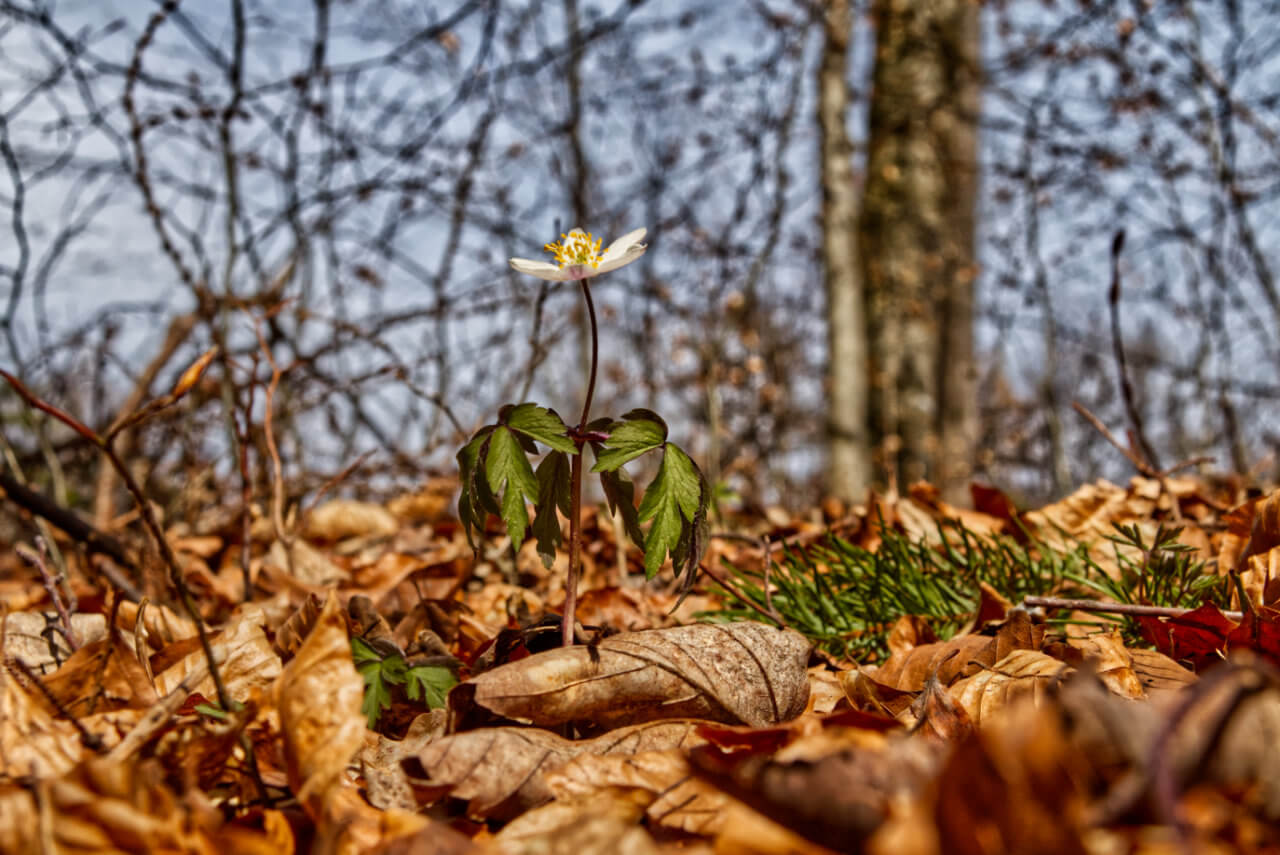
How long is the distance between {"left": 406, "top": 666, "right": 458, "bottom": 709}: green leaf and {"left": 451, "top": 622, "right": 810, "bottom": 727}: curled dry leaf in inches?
4.8

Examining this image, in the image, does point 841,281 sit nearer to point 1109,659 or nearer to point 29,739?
point 1109,659

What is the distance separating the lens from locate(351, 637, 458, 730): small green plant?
3.47 feet

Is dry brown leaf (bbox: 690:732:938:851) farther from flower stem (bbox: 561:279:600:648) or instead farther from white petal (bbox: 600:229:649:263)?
white petal (bbox: 600:229:649:263)

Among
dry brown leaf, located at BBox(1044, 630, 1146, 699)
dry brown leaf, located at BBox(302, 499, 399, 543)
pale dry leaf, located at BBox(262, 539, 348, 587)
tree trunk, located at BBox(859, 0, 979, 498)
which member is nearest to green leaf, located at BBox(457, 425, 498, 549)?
dry brown leaf, located at BBox(1044, 630, 1146, 699)

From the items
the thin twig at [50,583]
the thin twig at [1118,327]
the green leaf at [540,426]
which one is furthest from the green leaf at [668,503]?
the thin twig at [1118,327]

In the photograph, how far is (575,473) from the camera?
1.05 metres

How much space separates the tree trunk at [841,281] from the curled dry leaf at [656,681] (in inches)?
221

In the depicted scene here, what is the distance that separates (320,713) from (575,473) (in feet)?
1.34

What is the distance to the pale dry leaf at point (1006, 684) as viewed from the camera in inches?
42.0

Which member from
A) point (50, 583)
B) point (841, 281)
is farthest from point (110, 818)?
point (841, 281)

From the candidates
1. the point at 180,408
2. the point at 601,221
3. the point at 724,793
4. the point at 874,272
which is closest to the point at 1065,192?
the point at 874,272

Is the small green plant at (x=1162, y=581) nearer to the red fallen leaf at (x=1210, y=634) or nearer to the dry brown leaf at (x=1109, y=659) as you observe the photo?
the red fallen leaf at (x=1210, y=634)

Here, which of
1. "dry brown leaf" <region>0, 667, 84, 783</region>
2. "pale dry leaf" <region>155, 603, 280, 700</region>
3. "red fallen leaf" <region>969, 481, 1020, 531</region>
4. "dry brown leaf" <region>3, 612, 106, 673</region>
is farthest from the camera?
"red fallen leaf" <region>969, 481, 1020, 531</region>

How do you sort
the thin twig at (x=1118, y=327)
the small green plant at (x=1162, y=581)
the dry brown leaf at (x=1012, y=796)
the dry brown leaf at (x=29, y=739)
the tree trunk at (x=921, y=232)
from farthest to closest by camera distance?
the tree trunk at (x=921, y=232)
the thin twig at (x=1118, y=327)
the small green plant at (x=1162, y=581)
the dry brown leaf at (x=29, y=739)
the dry brown leaf at (x=1012, y=796)
